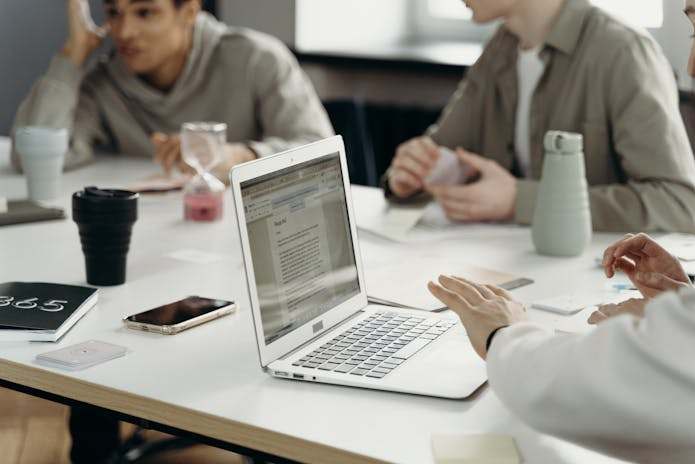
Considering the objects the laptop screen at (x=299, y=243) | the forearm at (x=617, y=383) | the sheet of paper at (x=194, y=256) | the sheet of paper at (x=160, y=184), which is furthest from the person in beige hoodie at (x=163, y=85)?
the forearm at (x=617, y=383)

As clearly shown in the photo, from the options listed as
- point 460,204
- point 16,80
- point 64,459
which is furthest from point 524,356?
point 16,80

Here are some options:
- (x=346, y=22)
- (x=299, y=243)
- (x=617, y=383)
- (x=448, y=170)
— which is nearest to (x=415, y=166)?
(x=448, y=170)

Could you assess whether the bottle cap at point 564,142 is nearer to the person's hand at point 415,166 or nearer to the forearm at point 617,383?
the person's hand at point 415,166

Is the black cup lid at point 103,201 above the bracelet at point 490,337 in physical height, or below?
above

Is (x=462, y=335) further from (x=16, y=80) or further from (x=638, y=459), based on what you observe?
(x=16, y=80)

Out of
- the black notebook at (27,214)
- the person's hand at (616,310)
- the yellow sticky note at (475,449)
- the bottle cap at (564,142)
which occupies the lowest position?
the yellow sticky note at (475,449)

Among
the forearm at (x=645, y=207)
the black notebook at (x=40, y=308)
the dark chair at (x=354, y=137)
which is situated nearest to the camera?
the black notebook at (x=40, y=308)

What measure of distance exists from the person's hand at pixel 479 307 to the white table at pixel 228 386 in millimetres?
84

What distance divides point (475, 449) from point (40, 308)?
694mm

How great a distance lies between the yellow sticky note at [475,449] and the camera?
3.27ft

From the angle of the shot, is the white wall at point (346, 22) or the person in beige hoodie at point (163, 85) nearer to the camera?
the person in beige hoodie at point (163, 85)

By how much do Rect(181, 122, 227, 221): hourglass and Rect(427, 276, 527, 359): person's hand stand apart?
0.91 metres

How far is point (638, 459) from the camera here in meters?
0.93

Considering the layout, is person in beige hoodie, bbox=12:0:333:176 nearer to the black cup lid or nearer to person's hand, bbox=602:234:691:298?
the black cup lid
